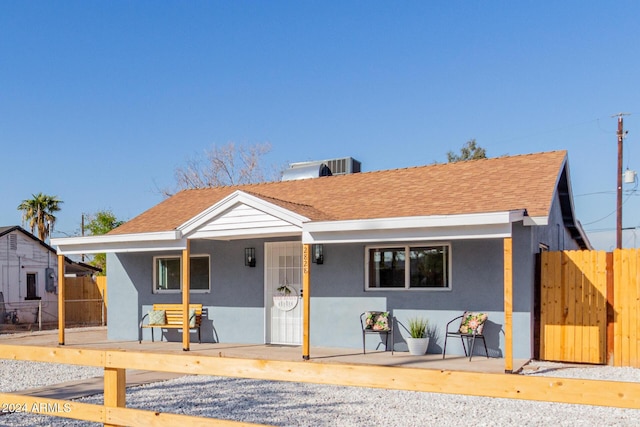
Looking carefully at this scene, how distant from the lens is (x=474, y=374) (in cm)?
316

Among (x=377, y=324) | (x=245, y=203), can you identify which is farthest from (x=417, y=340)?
(x=245, y=203)

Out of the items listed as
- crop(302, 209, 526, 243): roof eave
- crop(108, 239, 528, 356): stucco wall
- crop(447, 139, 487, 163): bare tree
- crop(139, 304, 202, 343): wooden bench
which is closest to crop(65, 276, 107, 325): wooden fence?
crop(108, 239, 528, 356): stucco wall

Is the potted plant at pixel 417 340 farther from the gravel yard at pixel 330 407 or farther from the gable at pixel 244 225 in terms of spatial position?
the gravel yard at pixel 330 407

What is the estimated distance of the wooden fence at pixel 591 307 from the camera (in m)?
10.2

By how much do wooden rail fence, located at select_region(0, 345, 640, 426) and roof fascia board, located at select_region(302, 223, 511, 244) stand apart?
668 centimetres

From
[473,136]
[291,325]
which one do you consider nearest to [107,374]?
[291,325]

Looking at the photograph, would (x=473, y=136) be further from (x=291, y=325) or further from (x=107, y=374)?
(x=107, y=374)

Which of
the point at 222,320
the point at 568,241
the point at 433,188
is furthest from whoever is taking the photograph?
the point at 568,241

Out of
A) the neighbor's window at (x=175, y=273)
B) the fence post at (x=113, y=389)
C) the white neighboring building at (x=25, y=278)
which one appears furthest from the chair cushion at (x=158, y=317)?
the white neighboring building at (x=25, y=278)

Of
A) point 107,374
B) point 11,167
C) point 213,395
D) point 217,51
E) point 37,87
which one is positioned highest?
point 217,51

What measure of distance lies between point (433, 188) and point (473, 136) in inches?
1033

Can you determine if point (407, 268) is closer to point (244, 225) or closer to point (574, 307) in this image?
point (574, 307)

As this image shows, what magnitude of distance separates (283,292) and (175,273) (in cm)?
316

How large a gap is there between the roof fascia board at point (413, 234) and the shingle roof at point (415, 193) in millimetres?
553
